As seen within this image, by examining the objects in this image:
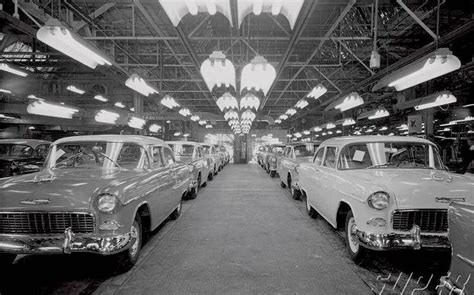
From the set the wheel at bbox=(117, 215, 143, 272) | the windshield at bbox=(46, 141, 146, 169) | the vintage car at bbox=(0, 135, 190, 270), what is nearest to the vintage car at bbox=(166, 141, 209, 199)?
the windshield at bbox=(46, 141, 146, 169)

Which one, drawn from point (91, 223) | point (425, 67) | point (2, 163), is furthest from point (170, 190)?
point (2, 163)

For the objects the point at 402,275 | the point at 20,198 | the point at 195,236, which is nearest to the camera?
the point at 20,198

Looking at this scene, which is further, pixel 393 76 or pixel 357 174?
pixel 393 76

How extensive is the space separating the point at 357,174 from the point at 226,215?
3447 mm

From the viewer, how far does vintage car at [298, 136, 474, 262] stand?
11.4ft

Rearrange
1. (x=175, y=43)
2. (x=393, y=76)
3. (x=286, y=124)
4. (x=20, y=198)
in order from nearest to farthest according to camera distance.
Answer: (x=20, y=198)
(x=393, y=76)
(x=175, y=43)
(x=286, y=124)

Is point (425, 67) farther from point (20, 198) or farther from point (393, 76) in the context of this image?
point (20, 198)

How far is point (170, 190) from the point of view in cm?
561

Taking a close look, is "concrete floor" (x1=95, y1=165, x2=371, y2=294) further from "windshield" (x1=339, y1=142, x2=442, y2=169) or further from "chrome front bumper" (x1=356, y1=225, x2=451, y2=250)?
"windshield" (x1=339, y1=142, x2=442, y2=169)

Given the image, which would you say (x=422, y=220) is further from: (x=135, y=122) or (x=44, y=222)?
(x=135, y=122)

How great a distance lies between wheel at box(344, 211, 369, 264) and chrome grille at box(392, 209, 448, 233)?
591 millimetres

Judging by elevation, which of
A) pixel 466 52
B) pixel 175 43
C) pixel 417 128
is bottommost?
pixel 417 128

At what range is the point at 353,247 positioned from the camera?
423cm

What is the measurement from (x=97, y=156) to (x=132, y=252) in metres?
1.86
